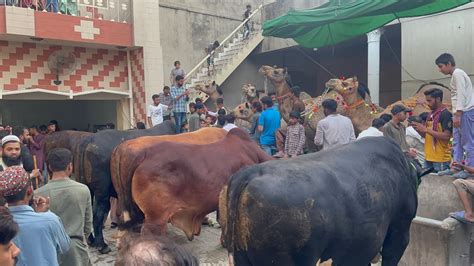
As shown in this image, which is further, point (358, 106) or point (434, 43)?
point (434, 43)

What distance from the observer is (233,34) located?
52.7 feet

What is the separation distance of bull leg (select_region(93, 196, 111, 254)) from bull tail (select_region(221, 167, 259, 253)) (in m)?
2.81

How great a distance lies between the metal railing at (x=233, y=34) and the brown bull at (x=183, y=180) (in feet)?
30.7

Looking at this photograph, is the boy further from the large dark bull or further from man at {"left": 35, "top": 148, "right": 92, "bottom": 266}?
man at {"left": 35, "top": 148, "right": 92, "bottom": 266}

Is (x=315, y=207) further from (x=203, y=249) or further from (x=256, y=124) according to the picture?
(x=256, y=124)

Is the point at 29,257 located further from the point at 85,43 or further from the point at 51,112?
the point at 51,112

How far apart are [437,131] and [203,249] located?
10.9 feet

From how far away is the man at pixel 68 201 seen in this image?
11.0 feet

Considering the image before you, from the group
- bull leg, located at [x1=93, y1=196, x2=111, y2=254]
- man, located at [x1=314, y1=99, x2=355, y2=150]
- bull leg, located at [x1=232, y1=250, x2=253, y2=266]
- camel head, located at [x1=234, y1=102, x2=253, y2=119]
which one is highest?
camel head, located at [x1=234, y1=102, x2=253, y2=119]

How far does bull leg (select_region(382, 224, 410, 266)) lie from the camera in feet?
12.7

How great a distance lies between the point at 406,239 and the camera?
390cm

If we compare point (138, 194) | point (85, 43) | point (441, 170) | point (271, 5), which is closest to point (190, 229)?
point (138, 194)

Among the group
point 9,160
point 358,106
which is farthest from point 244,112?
point 9,160

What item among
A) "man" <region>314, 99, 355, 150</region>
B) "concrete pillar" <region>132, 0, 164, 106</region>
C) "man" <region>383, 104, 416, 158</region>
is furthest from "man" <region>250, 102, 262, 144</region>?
"concrete pillar" <region>132, 0, 164, 106</region>
